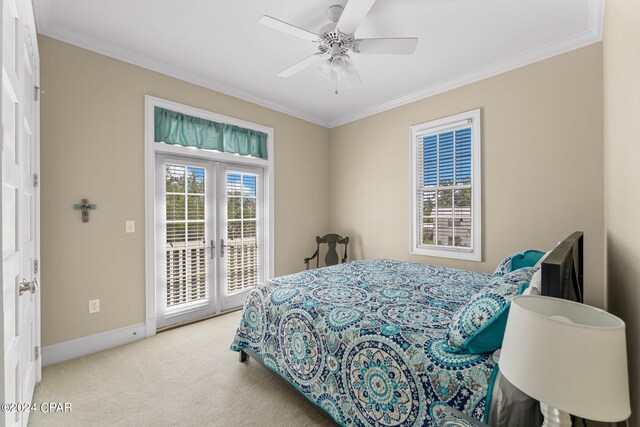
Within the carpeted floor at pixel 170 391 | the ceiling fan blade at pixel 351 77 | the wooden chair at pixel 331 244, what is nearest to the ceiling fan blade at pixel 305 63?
the ceiling fan blade at pixel 351 77

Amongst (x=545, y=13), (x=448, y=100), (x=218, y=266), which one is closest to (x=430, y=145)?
(x=448, y=100)

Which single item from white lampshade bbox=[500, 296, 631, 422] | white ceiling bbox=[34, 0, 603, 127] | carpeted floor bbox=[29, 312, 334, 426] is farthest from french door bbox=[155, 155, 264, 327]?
white lampshade bbox=[500, 296, 631, 422]

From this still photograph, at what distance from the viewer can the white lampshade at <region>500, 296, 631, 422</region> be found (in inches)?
25.3

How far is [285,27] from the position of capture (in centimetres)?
206

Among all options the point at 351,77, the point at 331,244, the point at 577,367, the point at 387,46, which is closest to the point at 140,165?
the point at 351,77

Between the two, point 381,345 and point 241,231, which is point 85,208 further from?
point 381,345

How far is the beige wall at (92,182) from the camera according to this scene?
8.12ft

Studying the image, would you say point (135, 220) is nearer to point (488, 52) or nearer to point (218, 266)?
point (218, 266)

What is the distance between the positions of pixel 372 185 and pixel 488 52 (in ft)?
6.89

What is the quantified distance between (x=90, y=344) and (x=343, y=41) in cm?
351

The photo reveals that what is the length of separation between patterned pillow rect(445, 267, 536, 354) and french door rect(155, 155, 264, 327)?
295cm

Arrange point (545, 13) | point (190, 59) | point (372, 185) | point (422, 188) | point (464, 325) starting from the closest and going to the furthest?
1. point (464, 325)
2. point (545, 13)
3. point (190, 59)
4. point (422, 188)
5. point (372, 185)

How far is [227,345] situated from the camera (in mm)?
2840

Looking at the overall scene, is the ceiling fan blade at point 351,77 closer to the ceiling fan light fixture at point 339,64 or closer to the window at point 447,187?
the ceiling fan light fixture at point 339,64
